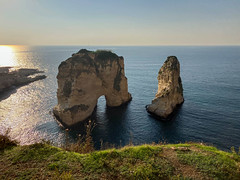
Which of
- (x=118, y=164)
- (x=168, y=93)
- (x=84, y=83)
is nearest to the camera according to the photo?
(x=118, y=164)

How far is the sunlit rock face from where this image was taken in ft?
130

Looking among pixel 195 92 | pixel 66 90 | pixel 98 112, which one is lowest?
pixel 98 112

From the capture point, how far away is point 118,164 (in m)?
10.6

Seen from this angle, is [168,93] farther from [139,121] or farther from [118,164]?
[118,164]

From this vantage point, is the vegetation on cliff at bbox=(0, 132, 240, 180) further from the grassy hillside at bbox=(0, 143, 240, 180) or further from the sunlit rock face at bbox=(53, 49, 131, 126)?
the sunlit rock face at bbox=(53, 49, 131, 126)

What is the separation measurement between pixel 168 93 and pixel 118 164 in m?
35.2

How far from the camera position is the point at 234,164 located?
10.7m

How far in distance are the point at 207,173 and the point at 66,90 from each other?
3615cm

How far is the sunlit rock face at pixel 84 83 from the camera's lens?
3975 centimetres

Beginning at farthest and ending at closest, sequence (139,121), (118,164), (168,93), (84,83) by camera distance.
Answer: (168,93) < (84,83) < (139,121) < (118,164)

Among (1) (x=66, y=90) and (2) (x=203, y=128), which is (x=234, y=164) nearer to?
(2) (x=203, y=128)

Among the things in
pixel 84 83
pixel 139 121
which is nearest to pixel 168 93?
pixel 139 121

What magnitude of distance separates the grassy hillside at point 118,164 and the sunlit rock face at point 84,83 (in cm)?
2801

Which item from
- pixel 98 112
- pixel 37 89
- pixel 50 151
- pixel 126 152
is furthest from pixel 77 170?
pixel 37 89
